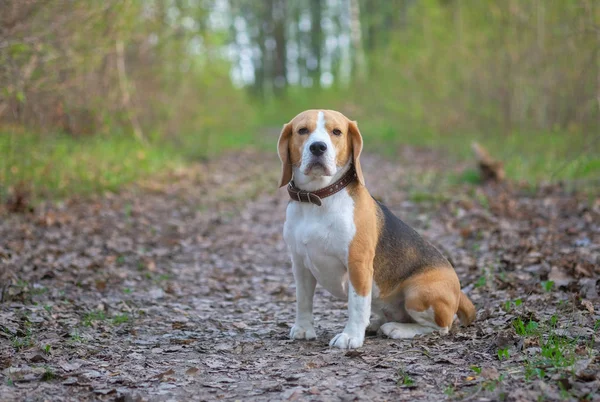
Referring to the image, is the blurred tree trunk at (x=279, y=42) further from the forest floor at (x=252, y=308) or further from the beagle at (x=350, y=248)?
the beagle at (x=350, y=248)

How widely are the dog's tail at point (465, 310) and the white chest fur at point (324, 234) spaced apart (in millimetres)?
1020

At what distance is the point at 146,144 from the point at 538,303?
1160cm

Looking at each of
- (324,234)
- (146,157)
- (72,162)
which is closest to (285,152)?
(324,234)

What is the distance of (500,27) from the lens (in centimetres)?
1794

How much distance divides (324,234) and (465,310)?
57.0 inches

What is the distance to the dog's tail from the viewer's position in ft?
17.7

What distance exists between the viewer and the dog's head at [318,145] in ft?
15.8

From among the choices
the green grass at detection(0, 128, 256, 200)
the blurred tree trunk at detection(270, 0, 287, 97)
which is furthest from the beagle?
the blurred tree trunk at detection(270, 0, 287, 97)

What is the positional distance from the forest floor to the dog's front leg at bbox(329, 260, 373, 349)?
12 centimetres

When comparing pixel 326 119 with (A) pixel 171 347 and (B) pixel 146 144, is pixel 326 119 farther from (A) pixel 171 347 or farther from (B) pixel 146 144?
(B) pixel 146 144

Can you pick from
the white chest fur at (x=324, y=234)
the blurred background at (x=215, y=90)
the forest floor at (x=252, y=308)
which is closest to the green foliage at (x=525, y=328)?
the forest floor at (x=252, y=308)

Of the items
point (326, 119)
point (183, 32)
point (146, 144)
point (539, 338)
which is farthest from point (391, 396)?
point (183, 32)

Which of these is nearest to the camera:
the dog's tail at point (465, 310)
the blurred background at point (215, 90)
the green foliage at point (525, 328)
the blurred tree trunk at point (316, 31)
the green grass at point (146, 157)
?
the green foliage at point (525, 328)

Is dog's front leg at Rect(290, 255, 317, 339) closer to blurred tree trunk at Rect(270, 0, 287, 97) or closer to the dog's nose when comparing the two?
the dog's nose
